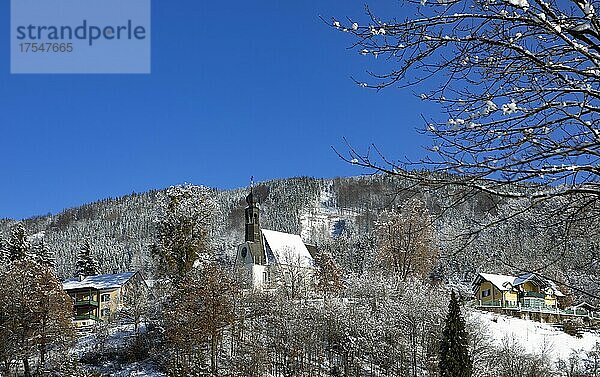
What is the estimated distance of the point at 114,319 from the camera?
35.8 meters

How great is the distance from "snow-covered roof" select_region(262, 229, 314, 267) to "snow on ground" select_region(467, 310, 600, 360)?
15623 mm

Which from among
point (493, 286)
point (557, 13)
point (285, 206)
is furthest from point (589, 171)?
point (285, 206)

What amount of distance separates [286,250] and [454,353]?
29.6 m

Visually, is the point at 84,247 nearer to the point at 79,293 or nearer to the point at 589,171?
the point at 79,293

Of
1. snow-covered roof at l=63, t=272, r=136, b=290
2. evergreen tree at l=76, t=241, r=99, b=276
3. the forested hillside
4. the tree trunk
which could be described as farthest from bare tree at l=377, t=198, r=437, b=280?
the forested hillside

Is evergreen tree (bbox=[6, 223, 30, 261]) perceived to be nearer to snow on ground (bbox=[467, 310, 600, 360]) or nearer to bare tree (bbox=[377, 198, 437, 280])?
bare tree (bbox=[377, 198, 437, 280])

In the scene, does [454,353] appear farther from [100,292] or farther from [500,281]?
[100,292]

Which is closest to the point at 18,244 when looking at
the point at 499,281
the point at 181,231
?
the point at 181,231

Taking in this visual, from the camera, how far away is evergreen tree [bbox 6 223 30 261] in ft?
140

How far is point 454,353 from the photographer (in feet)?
67.1

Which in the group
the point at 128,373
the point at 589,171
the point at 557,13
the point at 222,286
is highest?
the point at 557,13

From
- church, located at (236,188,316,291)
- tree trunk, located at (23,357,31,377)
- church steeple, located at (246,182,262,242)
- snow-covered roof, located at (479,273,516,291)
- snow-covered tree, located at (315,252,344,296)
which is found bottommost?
tree trunk, located at (23,357,31,377)

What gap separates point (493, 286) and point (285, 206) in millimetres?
115804

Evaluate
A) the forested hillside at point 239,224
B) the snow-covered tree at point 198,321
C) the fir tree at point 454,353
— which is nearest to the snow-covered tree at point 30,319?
the snow-covered tree at point 198,321
